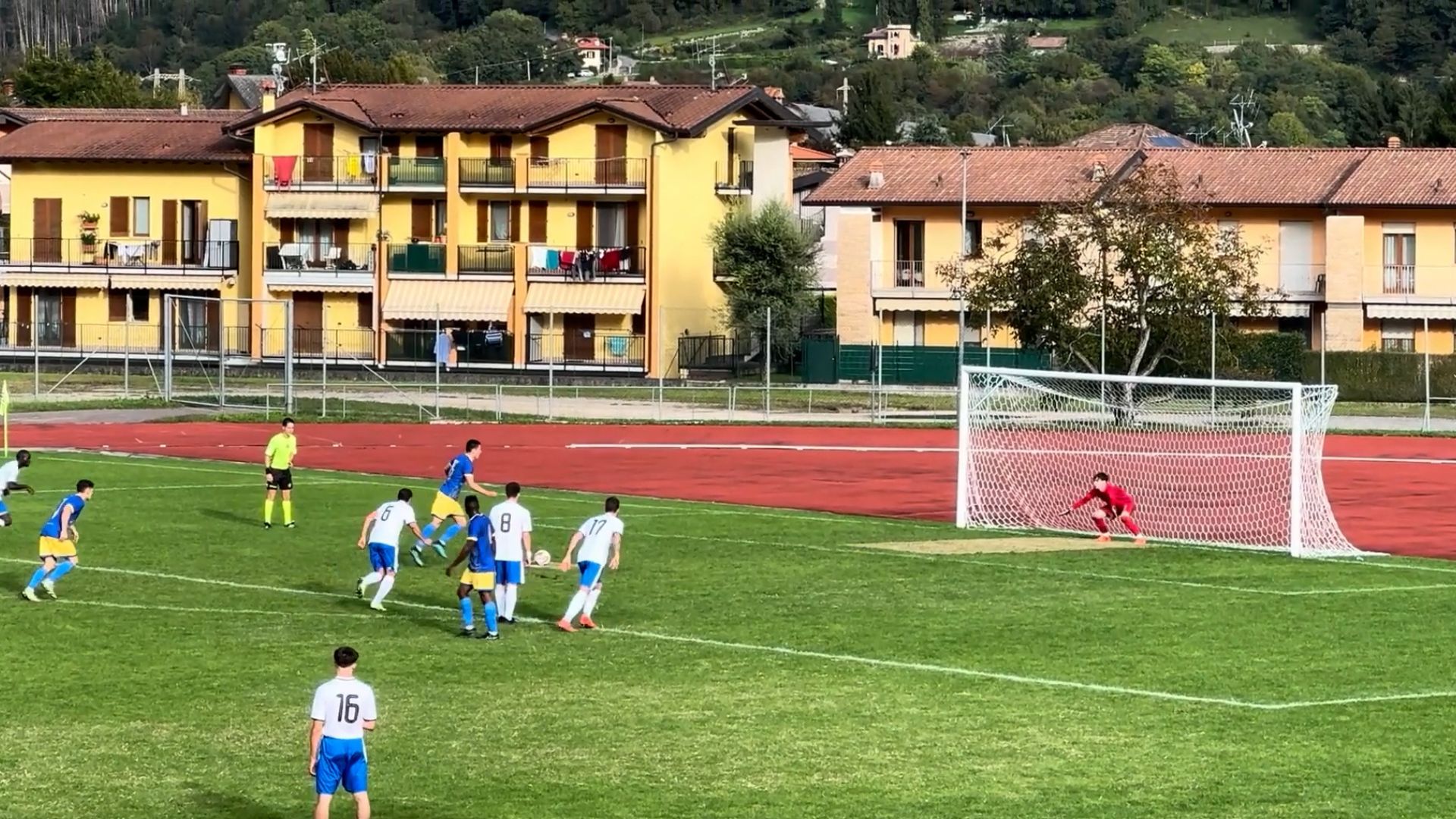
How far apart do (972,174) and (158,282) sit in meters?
31.5

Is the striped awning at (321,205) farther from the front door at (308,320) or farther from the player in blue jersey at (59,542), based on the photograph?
the player in blue jersey at (59,542)

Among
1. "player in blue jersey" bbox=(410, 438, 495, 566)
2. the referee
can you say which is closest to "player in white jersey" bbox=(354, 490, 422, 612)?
"player in blue jersey" bbox=(410, 438, 495, 566)

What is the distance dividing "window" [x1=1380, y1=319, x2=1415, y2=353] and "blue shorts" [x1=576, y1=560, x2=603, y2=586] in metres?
55.3

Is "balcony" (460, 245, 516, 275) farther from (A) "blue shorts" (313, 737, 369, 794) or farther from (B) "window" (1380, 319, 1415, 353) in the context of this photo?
(A) "blue shorts" (313, 737, 369, 794)

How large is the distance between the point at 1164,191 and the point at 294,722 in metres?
47.4

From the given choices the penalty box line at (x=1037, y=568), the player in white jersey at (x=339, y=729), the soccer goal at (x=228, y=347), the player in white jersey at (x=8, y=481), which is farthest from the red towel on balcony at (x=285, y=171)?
the player in white jersey at (x=339, y=729)

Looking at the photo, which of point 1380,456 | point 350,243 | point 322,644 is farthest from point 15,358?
point 322,644

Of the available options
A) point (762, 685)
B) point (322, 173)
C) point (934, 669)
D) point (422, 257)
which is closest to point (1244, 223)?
point (422, 257)

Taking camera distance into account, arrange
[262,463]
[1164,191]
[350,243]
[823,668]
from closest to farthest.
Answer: [823,668]
[262,463]
[1164,191]
[350,243]

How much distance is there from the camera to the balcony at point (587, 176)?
82.5m

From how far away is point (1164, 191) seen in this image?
63.0m

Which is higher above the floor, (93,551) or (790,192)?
(790,192)

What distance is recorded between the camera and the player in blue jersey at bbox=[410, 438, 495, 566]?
30594 mm

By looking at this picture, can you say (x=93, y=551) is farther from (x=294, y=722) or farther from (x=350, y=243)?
(x=350, y=243)
